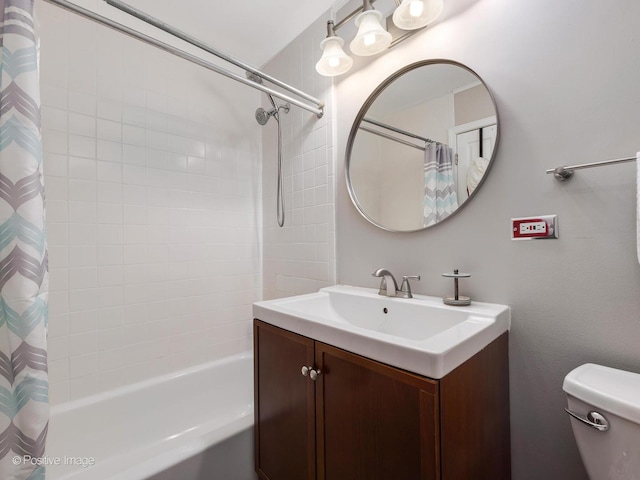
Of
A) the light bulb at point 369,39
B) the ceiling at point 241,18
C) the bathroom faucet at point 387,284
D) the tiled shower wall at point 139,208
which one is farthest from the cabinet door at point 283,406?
the ceiling at point 241,18

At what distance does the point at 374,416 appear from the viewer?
739 millimetres

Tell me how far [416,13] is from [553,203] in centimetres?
82

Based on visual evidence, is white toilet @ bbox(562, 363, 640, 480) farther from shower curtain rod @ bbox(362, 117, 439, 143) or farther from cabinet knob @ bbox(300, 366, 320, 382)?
shower curtain rod @ bbox(362, 117, 439, 143)

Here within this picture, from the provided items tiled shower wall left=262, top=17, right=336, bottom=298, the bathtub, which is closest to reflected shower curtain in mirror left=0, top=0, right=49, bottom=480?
the bathtub

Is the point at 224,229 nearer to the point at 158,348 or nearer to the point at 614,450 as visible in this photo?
the point at 158,348

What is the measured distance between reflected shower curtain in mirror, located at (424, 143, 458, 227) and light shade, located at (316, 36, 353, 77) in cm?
56

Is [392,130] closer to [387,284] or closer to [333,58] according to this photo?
[333,58]

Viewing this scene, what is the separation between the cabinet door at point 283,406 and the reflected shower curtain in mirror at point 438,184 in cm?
69

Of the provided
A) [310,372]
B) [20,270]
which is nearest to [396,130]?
[310,372]

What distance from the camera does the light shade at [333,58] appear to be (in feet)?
4.25

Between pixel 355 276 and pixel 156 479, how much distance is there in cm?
108

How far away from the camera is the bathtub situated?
1.12 m

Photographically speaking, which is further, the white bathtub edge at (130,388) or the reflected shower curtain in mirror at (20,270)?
the white bathtub edge at (130,388)

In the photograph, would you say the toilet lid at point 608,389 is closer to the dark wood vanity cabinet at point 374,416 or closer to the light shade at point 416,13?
the dark wood vanity cabinet at point 374,416
